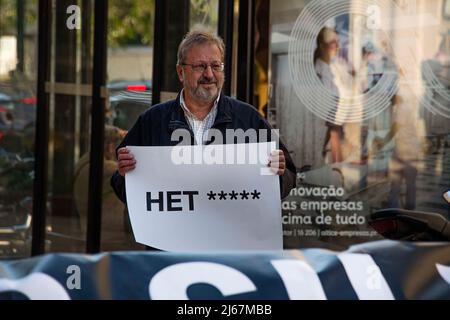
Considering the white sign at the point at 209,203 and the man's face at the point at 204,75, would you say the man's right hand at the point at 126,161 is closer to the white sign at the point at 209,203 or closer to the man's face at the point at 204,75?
the white sign at the point at 209,203

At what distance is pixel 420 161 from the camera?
5777 millimetres

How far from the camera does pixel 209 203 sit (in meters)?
3.22

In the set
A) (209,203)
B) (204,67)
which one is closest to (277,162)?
Answer: (209,203)

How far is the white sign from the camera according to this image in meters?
3.20

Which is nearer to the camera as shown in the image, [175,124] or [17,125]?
[175,124]

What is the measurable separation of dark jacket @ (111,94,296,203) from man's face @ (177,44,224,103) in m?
0.07

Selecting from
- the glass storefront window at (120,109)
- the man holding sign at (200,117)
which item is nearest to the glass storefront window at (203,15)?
the glass storefront window at (120,109)

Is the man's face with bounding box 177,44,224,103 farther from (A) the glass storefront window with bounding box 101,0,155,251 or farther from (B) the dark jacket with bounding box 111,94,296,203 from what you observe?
(A) the glass storefront window with bounding box 101,0,155,251

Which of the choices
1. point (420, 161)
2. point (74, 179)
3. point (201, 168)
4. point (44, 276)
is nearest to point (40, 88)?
point (74, 179)

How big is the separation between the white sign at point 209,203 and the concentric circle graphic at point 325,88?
256cm

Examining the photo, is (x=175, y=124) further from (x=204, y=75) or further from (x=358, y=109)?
(x=358, y=109)

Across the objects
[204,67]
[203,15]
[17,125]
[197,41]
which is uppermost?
[203,15]

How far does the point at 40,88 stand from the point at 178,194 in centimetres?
344

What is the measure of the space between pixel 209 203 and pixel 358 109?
2781 mm
